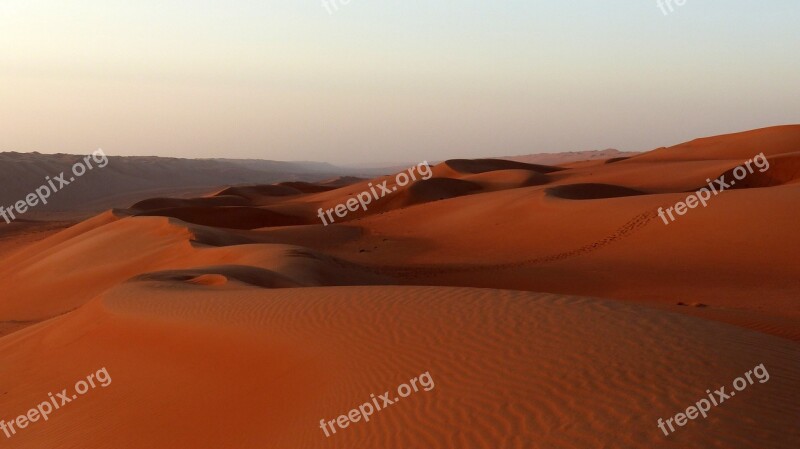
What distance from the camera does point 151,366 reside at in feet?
22.8

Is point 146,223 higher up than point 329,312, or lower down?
higher up

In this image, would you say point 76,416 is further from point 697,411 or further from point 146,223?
point 146,223

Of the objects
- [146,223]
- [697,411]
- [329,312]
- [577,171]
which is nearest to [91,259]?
[146,223]

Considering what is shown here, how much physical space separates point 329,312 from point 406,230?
604 inches
